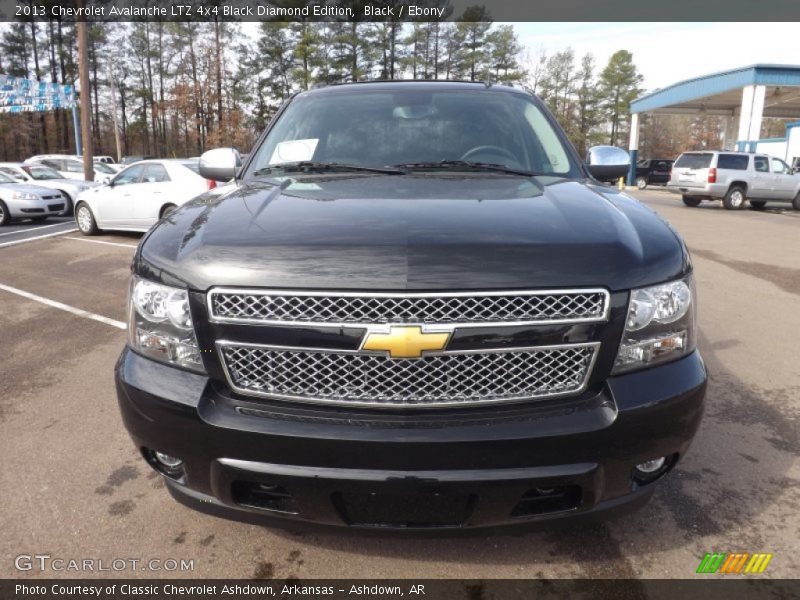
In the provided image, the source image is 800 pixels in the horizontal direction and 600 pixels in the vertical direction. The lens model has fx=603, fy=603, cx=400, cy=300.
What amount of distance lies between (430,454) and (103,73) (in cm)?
6577

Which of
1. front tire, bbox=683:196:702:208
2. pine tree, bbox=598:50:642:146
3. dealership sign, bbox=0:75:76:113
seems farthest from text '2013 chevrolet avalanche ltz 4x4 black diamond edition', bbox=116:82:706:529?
pine tree, bbox=598:50:642:146

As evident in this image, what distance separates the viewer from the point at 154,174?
35.2 ft

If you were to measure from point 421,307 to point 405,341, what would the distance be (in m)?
0.11

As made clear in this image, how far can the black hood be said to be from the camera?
5.86 feet

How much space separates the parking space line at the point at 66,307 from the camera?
5.53m

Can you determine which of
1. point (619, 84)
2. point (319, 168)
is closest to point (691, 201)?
point (319, 168)

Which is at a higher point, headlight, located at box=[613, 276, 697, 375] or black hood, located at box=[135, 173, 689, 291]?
black hood, located at box=[135, 173, 689, 291]

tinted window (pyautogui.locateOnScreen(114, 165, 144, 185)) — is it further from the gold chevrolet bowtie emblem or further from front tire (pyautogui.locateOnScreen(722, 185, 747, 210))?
front tire (pyautogui.locateOnScreen(722, 185, 747, 210))

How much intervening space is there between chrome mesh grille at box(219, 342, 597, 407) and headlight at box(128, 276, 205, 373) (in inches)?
5.9

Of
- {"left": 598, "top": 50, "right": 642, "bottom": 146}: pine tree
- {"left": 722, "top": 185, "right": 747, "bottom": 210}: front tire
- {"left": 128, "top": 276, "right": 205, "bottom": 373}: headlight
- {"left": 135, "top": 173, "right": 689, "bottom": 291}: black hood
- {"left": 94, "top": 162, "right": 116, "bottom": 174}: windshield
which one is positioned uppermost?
{"left": 598, "top": 50, "right": 642, "bottom": 146}: pine tree

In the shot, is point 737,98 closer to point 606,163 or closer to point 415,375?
point 606,163

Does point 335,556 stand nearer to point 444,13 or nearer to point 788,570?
point 788,570

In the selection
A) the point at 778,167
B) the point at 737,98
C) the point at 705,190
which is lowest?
the point at 705,190

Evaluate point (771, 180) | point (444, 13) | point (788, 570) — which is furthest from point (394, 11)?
point (788, 570)
